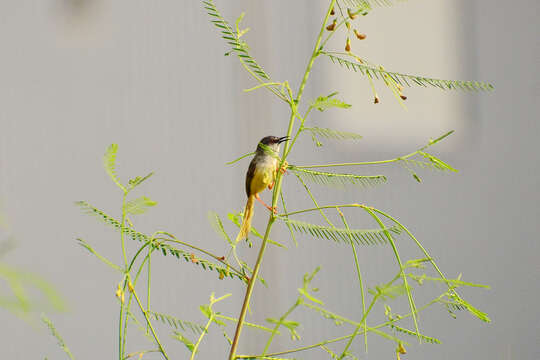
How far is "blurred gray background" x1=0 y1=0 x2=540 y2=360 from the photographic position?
66.9 inches

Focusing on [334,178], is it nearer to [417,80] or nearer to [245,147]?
[417,80]

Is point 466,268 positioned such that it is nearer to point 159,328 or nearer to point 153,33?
point 159,328

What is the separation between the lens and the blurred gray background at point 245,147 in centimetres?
170

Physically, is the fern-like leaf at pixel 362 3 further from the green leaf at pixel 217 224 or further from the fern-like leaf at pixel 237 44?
the green leaf at pixel 217 224

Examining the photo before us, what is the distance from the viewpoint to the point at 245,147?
6.31 feet

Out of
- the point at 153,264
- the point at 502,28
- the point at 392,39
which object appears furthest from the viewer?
the point at 502,28

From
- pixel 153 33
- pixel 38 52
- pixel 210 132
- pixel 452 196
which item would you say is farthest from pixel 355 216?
pixel 38 52

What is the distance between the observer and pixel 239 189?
1.90 meters

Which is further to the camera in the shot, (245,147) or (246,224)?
(245,147)

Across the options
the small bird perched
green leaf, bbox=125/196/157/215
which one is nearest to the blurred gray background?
the small bird perched

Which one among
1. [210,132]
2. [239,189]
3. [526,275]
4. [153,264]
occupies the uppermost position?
[210,132]

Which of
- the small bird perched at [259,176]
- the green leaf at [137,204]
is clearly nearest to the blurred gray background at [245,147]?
the small bird perched at [259,176]

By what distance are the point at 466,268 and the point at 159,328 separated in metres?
1.04

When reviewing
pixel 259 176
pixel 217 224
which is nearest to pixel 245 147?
pixel 259 176
